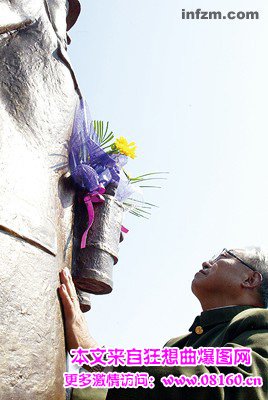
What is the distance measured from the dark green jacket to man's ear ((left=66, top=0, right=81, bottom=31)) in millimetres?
2268

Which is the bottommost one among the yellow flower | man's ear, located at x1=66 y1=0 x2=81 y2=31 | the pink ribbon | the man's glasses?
the man's glasses

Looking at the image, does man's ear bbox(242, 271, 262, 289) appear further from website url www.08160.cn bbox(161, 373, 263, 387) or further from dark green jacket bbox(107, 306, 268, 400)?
website url www.08160.cn bbox(161, 373, 263, 387)

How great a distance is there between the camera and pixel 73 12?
15.3ft

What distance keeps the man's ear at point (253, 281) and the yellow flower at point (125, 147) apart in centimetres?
104

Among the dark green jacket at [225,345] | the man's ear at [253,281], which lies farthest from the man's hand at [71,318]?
the man's ear at [253,281]

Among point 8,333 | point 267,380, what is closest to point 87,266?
point 8,333

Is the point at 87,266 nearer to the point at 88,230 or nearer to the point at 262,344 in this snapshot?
the point at 88,230

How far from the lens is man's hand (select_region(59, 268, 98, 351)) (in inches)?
129

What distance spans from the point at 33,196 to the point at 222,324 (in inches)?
52.0

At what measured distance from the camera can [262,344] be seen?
10.2ft

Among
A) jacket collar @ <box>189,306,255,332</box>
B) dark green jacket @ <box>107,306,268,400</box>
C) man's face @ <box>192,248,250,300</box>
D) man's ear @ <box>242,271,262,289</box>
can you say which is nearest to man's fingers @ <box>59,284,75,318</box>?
dark green jacket @ <box>107,306,268,400</box>

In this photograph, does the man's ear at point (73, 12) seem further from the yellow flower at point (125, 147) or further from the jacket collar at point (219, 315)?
the jacket collar at point (219, 315)

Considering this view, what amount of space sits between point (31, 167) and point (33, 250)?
47 cm

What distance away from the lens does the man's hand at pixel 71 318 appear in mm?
3266
